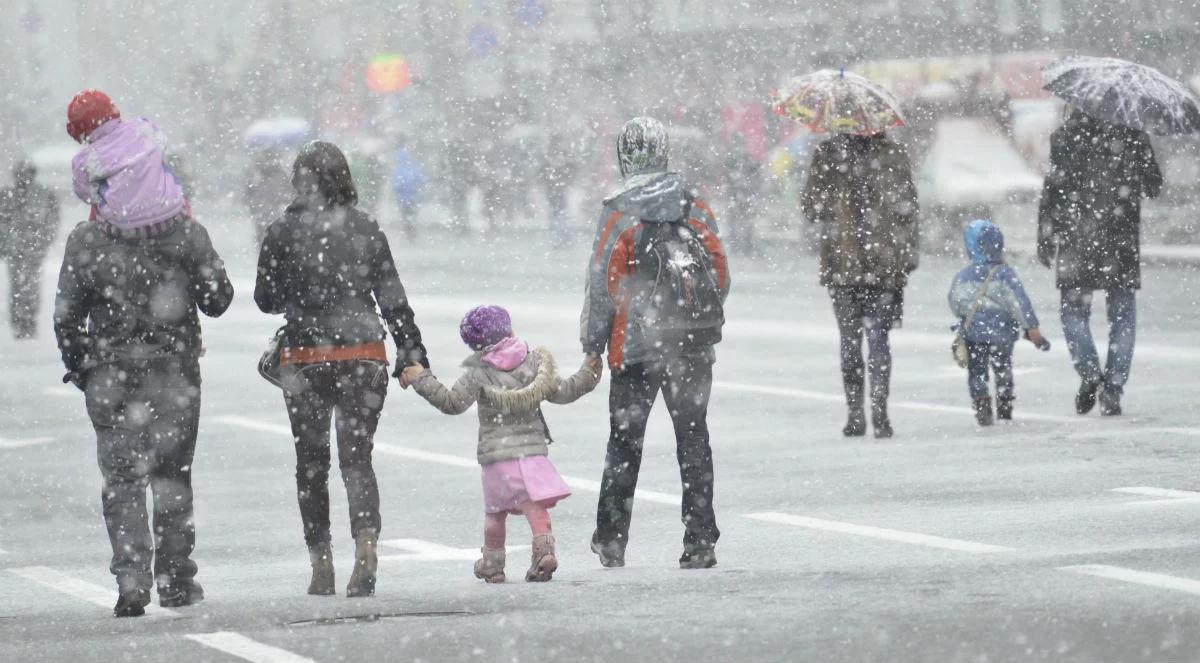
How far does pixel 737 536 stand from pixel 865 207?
11.4ft

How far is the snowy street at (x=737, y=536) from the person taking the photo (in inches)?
274

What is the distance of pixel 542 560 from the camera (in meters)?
8.33

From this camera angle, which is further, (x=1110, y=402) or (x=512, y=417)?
(x=1110, y=402)

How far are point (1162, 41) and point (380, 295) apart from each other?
28.1 meters

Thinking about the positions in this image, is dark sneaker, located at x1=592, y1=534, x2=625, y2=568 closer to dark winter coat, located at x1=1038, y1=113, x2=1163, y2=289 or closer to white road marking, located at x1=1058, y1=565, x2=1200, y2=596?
white road marking, located at x1=1058, y1=565, x2=1200, y2=596

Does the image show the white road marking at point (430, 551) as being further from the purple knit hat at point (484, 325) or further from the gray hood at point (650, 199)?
the gray hood at point (650, 199)

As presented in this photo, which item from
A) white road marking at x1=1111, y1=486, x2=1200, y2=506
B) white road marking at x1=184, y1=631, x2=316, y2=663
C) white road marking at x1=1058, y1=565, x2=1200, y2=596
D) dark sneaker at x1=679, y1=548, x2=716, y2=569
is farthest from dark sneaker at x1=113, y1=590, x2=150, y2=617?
white road marking at x1=1111, y1=486, x2=1200, y2=506

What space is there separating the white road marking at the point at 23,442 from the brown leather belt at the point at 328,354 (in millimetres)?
6488

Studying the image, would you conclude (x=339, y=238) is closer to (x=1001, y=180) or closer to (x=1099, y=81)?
(x=1099, y=81)

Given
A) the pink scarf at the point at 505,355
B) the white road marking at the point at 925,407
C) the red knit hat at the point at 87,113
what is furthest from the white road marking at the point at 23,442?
the pink scarf at the point at 505,355

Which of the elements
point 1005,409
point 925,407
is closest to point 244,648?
point 1005,409

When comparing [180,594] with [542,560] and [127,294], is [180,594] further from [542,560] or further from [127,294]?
[542,560]

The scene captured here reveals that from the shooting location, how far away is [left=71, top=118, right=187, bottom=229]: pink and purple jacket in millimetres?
7949

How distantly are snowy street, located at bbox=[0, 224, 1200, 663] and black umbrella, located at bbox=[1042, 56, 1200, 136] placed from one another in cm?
168
